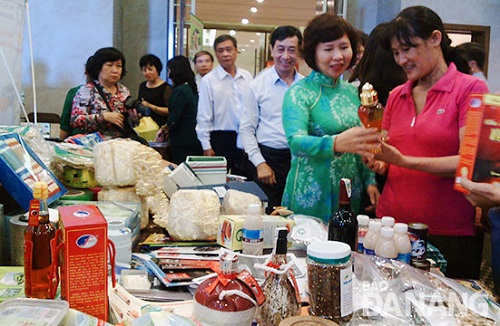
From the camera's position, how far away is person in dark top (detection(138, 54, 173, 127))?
13.9 ft

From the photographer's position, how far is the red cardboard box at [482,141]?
129cm

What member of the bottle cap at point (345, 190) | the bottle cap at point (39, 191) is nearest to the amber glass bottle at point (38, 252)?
the bottle cap at point (39, 191)

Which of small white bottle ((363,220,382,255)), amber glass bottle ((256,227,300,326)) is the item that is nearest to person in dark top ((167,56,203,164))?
small white bottle ((363,220,382,255))

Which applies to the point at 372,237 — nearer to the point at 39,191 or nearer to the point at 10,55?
the point at 39,191

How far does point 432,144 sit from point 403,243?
58 centimetres

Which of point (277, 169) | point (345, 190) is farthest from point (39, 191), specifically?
point (277, 169)

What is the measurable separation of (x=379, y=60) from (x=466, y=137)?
3.41ft

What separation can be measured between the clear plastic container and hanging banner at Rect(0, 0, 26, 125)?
123 cm

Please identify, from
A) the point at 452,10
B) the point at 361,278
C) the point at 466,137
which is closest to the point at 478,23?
the point at 452,10

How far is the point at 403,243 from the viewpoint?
1.25 m

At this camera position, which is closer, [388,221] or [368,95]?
[388,221]

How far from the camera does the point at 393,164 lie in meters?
1.77

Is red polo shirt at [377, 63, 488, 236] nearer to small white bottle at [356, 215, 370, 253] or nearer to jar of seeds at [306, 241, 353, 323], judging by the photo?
small white bottle at [356, 215, 370, 253]

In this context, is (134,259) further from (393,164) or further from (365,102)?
(393,164)
